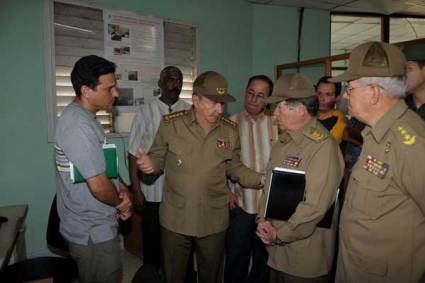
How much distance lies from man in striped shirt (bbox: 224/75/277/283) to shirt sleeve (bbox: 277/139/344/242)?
75 centimetres

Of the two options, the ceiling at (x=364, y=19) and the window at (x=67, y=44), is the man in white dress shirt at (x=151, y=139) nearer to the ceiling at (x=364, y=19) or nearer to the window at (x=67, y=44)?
the window at (x=67, y=44)

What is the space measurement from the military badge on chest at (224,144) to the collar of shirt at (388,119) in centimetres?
90

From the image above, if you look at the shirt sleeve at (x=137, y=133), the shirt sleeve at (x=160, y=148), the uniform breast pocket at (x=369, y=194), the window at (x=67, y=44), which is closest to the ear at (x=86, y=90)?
the shirt sleeve at (x=160, y=148)

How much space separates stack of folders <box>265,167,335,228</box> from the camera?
4.81 ft

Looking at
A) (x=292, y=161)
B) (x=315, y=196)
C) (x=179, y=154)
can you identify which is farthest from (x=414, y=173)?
(x=179, y=154)

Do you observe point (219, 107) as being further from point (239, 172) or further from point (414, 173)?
point (414, 173)

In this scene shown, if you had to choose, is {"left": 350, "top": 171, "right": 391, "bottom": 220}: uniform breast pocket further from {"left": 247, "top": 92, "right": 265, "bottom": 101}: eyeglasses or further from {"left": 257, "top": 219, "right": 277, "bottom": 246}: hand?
{"left": 247, "top": 92, "right": 265, "bottom": 101}: eyeglasses

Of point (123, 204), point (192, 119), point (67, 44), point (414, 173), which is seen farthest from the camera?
point (67, 44)

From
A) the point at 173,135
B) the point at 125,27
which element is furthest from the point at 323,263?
the point at 125,27

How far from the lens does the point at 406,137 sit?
112cm

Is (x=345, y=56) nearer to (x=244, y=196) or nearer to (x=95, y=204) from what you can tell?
(x=244, y=196)

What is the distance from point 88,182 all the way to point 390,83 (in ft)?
4.18

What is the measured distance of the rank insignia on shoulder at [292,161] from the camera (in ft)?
4.97

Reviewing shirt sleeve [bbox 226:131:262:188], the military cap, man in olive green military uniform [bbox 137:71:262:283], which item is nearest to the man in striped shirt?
shirt sleeve [bbox 226:131:262:188]
